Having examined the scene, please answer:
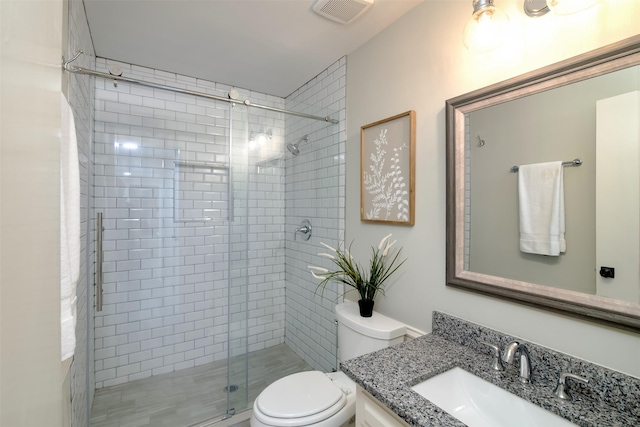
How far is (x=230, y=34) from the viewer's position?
74.4 inches

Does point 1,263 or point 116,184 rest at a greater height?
point 116,184

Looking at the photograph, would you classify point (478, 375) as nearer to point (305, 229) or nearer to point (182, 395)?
point (305, 229)

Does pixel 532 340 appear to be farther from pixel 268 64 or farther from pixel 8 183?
pixel 268 64

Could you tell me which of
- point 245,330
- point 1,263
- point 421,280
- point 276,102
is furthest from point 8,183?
point 276,102

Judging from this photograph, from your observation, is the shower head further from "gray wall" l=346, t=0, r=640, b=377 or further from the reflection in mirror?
the reflection in mirror

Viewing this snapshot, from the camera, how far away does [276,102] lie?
295 centimetres

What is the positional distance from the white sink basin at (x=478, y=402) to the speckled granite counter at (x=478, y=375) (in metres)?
0.02

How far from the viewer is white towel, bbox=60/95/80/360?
816 mm

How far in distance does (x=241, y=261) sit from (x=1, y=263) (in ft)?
6.20

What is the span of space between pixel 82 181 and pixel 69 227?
85 centimetres

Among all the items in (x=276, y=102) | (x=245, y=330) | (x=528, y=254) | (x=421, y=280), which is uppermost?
(x=276, y=102)

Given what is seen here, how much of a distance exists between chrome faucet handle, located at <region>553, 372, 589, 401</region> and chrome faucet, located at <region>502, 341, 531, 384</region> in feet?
0.28

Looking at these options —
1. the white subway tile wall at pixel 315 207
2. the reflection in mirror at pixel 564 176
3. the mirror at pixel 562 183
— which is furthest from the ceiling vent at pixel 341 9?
the reflection in mirror at pixel 564 176

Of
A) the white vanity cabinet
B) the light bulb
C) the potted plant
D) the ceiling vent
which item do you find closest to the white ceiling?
the ceiling vent
